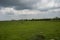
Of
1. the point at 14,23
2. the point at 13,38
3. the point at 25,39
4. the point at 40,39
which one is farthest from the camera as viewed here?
the point at 14,23

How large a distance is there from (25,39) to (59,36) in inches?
119

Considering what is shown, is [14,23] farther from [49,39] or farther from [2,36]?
[49,39]

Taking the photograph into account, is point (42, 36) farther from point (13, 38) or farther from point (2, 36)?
point (2, 36)

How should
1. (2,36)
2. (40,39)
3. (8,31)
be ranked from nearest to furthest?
1. (40,39)
2. (2,36)
3. (8,31)

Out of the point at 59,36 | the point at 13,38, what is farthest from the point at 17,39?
the point at 59,36

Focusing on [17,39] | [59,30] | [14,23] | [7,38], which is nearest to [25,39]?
[17,39]

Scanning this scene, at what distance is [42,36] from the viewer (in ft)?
37.4

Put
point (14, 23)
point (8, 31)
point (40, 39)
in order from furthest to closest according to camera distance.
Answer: point (14, 23), point (8, 31), point (40, 39)

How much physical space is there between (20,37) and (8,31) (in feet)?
8.43

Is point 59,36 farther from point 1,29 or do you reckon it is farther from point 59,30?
point 1,29

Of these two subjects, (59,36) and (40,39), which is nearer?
(40,39)

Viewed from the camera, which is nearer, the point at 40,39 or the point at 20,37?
the point at 40,39

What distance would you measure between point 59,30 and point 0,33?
5.56 meters

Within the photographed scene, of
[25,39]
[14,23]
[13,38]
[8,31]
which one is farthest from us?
[14,23]
